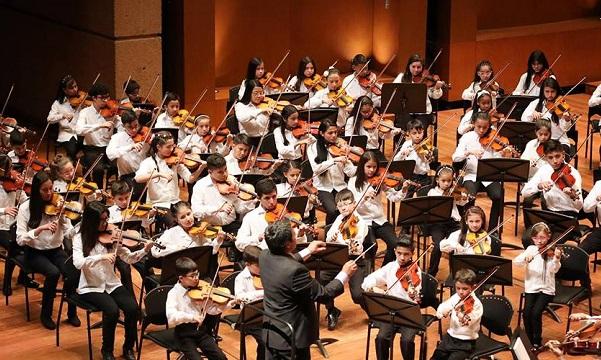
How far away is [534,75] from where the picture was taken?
13430mm

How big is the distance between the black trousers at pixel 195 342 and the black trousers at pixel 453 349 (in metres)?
1.53

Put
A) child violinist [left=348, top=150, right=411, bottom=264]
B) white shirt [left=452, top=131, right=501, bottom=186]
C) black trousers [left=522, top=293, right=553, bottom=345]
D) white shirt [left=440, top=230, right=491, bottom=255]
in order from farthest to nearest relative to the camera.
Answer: white shirt [left=452, top=131, right=501, bottom=186]
child violinist [left=348, top=150, right=411, bottom=264]
white shirt [left=440, top=230, right=491, bottom=255]
black trousers [left=522, top=293, right=553, bottom=345]

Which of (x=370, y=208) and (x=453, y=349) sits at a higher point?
(x=370, y=208)

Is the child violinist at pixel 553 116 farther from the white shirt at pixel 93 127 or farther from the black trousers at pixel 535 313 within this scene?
the white shirt at pixel 93 127

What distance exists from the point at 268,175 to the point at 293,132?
2.90 feet

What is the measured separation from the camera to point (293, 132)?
11328 mm

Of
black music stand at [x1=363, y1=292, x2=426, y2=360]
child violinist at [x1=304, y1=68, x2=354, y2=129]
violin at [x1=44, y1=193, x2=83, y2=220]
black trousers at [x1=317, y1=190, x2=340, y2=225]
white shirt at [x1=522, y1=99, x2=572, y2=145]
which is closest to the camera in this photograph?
black music stand at [x1=363, y1=292, x2=426, y2=360]

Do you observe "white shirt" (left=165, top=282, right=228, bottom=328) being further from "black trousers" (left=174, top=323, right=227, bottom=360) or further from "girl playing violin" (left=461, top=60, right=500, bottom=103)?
"girl playing violin" (left=461, top=60, right=500, bottom=103)

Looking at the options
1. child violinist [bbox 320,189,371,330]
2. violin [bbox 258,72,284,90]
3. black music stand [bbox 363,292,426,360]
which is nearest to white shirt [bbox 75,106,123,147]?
violin [bbox 258,72,284,90]

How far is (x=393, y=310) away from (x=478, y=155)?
378 centimetres

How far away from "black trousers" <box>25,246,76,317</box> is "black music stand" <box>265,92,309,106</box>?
373cm

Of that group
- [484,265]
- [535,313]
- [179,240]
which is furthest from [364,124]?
[484,265]

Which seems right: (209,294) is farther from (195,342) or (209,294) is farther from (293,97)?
(293,97)

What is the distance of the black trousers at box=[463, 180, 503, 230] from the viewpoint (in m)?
11.1
